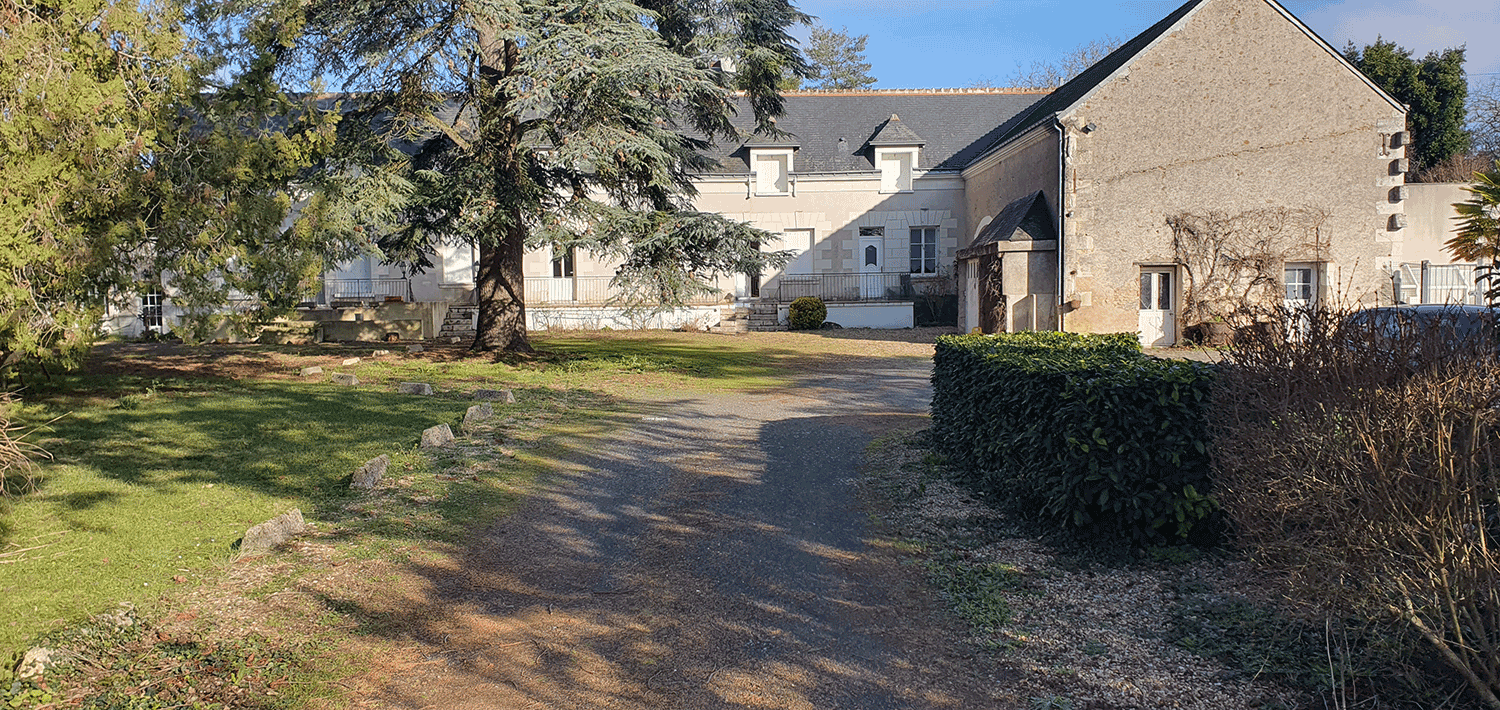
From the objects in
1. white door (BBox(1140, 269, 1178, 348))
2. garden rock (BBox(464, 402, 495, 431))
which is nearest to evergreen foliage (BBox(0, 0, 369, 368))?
garden rock (BBox(464, 402, 495, 431))

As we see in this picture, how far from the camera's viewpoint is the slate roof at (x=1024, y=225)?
20542mm

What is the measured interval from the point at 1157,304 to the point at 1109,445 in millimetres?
16855

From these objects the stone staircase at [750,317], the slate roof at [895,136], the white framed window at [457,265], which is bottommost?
the stone staircase at [750,317]

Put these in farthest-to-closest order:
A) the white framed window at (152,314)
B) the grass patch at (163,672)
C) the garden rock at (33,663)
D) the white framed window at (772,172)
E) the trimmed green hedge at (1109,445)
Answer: the white framed window at (772,172) < the white framed window at (152,314) < the trimmed green hedge at (1109,445) < the garden rock at (33,663) < the grass patch at (163,672)

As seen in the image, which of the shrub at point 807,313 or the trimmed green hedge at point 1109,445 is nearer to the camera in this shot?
the trimmed green hedge at point 1109,445

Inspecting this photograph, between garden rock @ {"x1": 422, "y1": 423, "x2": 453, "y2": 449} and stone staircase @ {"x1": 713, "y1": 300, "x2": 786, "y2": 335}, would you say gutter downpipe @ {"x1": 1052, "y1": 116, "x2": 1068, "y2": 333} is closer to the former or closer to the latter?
stone staircase @ {"x1": 713, "y1": 300, "x2": 786, "y2": 335}

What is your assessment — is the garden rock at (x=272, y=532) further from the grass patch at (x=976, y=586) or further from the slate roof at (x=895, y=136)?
the slate roof at (x=895, y=136)

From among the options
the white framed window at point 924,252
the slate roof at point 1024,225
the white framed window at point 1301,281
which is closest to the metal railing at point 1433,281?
the white framed window at point 1301,281

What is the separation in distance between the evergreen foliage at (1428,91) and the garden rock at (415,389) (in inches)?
1272

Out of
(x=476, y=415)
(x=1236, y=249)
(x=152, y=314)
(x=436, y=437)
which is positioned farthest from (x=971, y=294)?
(x=152, y=314)

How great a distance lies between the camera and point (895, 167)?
29281mm

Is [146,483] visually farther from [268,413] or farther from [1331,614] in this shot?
[1331,614]

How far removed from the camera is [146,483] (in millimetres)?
7305

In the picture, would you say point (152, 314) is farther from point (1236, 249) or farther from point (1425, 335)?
point (1425, 335)
